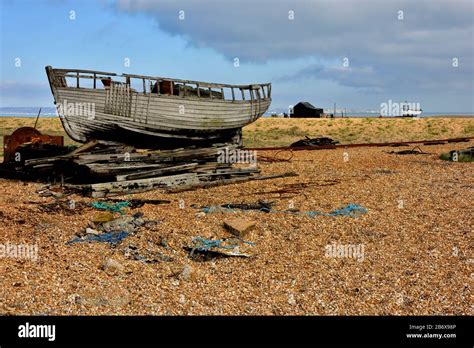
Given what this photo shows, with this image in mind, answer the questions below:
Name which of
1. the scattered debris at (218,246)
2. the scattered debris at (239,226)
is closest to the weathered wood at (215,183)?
the scattered debris at (239,226)

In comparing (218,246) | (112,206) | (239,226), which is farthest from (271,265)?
(112,206)

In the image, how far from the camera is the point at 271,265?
9.16 m

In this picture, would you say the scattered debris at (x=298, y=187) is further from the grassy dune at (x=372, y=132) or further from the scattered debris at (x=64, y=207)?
the grassy dune at (x=372, y=132)

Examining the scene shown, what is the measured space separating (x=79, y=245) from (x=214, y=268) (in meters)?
3.02

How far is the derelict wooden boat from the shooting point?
16.9 metres

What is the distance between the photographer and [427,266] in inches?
357

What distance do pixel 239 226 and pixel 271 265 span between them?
1.98 metres

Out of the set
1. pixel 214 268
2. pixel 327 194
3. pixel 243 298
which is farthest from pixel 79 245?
pixel 327 194

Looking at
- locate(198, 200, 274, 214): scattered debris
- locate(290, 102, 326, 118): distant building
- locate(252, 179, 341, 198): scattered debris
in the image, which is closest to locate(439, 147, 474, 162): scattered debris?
locate(252, 179, 341, 198): scattered debris

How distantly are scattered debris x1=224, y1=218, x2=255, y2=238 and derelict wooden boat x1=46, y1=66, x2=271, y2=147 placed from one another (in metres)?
7.89

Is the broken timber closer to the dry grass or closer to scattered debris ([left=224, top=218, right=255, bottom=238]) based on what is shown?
the dry grass

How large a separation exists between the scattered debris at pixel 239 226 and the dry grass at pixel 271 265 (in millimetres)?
238

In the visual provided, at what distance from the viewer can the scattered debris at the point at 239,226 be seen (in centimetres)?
1078
